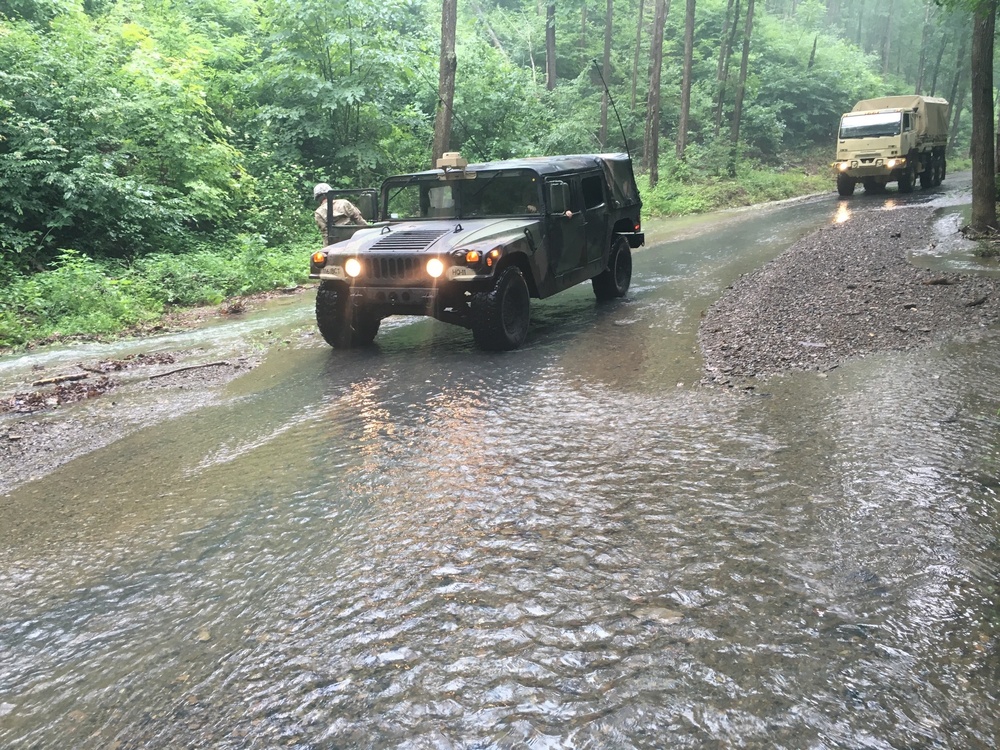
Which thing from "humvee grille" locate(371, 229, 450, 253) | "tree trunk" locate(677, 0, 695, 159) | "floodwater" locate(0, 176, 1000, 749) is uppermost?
"tree trunk" locate(677, 0, 695, 159)

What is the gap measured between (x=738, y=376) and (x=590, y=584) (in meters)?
3.45

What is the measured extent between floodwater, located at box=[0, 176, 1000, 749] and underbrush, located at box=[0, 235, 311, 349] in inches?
209

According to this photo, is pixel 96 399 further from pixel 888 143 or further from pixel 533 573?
pixel 888 143

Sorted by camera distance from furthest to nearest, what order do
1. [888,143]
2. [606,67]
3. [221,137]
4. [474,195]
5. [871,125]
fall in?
[606,67]
[871,125]
[888,143]
[221,137]
[474,195]

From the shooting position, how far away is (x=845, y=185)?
938 inches

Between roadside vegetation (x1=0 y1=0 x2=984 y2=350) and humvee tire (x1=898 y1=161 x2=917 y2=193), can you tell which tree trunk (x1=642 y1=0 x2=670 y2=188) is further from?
humvee tire (x1=898 y1=161 x2=917 y2=193)

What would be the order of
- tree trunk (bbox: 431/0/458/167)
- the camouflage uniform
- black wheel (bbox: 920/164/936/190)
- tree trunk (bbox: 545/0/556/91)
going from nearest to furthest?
the camouflage uniform, tree trunk (bbox: 431/0/458/167), black wheel (bbox: 920/164/936/190), tree trunk (bbox: 545/0/556/91)

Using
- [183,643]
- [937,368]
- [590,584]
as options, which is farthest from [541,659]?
[937,368]

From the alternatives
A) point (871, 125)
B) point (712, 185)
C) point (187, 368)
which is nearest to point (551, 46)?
point (712, 185)

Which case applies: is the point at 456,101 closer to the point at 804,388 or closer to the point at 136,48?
the point at 136,48

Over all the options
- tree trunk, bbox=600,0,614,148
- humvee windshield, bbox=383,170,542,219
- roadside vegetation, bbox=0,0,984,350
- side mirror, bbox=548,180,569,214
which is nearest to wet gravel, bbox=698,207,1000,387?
side mirror, bbox=548,180,569,214

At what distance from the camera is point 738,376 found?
237 inches

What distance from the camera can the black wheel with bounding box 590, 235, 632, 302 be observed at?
33.1 ft

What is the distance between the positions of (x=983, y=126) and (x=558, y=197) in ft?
25.1
